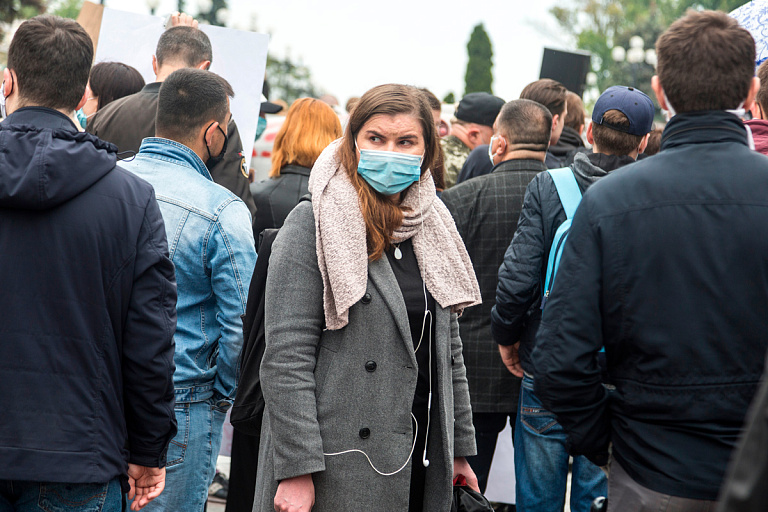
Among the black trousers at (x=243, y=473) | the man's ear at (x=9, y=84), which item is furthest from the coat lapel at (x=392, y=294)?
the black trousers at (x=243, y=473)

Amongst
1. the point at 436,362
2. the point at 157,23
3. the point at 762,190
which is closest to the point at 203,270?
the point at 436,362

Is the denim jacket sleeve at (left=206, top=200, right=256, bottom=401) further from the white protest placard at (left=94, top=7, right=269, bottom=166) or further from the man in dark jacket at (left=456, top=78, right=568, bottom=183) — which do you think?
the man in dark jacket at (left=456, top=78, right=568, bottom=183)

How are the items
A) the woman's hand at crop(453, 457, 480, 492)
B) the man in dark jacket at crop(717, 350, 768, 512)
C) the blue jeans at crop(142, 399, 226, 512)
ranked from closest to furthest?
the man in dark jacket at crop(717, 350, 768, 512) < the woman's hand at crop(453, 457, 480, 492) < the blue jeans at crop(142, 399, 226, 512)

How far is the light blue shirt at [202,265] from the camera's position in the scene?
3164 mm

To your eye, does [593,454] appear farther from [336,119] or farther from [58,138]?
[336,119]

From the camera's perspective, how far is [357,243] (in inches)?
104

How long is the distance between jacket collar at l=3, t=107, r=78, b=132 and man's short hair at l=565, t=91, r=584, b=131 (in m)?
4.32

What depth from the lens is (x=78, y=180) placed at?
2312mm

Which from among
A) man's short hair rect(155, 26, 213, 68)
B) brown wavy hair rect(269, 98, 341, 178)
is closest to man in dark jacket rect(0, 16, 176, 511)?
man's short hair rect(155, 26, 213, 68)

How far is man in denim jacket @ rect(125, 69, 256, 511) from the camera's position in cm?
316

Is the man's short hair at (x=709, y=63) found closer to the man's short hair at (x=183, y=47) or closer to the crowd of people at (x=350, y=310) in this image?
the crowd of people at (x=350, y=310)

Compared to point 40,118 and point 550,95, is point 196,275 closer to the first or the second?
point 40,118

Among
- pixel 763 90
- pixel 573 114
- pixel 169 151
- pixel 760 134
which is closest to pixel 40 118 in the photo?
pixel 169 151

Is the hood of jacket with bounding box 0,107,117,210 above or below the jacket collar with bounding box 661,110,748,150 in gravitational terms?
below
